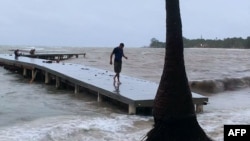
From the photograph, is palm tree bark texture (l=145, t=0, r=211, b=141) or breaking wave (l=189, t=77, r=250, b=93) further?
breaking wave (l=189, t=77, r=250, b=93)

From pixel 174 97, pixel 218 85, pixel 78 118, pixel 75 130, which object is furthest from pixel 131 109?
pixel 218 85

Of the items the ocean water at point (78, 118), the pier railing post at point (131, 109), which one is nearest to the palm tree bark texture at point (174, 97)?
the ocean water at point (78, 118)

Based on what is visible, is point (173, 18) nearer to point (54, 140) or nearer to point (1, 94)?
point (54, 140)

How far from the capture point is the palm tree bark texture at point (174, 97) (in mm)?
8594

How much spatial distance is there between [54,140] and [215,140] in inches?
150

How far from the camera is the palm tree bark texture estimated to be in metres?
8.59

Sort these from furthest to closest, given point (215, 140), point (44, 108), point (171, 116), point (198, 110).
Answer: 1. point (44, 108)
2. point (198, 110)
3. point (215, 140)
4. point (171, 116)

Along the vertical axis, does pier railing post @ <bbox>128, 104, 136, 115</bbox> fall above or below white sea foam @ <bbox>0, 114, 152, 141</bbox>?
above

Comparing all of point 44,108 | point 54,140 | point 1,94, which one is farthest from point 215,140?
point 1,94

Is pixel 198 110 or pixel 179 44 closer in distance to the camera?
pixel 179 44

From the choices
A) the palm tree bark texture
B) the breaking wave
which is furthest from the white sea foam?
the breaking wave

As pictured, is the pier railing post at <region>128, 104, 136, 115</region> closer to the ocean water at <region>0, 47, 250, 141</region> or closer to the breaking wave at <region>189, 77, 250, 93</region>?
the ocean water at <region>0, 47, 250, 141</region>

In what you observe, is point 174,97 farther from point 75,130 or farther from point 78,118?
point 78,118

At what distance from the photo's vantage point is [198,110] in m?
15.2
